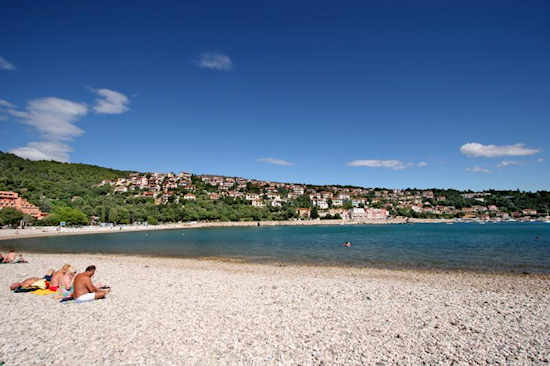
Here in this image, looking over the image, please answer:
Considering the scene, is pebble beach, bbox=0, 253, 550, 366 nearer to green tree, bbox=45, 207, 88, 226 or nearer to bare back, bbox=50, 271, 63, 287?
bare back, bbox=50, 271, 63, 287

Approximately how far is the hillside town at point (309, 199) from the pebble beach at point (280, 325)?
114967 mm

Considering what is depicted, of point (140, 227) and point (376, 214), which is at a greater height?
point (376, 214)

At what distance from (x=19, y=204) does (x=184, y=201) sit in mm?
53998

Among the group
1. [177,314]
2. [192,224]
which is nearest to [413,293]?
Answer: [177,314]

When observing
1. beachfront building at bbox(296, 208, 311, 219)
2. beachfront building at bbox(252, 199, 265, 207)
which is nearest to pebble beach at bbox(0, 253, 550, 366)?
beachfront building at bbox(296, 208, 311, 219)

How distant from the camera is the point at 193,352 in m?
5.26

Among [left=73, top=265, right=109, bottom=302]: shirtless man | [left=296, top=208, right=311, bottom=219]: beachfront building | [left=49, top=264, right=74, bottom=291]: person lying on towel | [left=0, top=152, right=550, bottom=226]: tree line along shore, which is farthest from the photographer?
[left=296, top=208, right=311, bottom=219]: beachfront building

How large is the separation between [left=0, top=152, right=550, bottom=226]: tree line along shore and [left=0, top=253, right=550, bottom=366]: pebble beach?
240 ft

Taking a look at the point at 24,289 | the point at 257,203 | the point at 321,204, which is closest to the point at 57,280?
the point at 24,289

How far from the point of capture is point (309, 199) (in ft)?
579

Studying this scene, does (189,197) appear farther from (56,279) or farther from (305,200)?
(56,279)

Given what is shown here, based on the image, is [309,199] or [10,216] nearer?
[10,216]

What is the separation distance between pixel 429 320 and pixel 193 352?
17.0ft

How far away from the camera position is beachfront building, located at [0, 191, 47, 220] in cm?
7325
